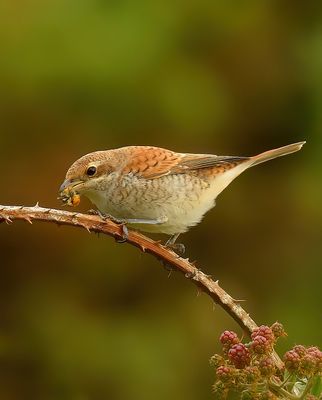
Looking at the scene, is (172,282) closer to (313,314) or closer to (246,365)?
(313,314)

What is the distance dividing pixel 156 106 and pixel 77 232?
3.08 feet

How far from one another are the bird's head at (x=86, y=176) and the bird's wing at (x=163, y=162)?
12 centimetres

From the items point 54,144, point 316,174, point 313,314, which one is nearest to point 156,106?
point 54,144

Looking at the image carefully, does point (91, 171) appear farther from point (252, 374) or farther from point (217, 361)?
point (252, 374)

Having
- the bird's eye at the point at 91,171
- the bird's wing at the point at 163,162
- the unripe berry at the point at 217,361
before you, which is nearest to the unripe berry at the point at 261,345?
the unripe berry at the point at 217,361

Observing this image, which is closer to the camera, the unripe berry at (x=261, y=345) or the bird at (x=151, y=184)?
the unripe berry at (x=261, y=345)

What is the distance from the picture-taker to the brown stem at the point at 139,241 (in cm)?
221

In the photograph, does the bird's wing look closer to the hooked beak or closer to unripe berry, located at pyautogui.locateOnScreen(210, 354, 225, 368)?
the hooked beak

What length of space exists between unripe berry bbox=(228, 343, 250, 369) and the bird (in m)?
1.32

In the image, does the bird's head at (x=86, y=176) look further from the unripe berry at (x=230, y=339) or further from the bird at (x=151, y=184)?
the unripe berry at (x=230, y=339)

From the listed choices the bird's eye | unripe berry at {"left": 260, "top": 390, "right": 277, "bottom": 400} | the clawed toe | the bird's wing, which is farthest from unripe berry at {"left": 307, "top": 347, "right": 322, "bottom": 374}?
the bird's wing

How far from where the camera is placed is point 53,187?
5609 millimetres

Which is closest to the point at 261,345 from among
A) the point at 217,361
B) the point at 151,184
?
the point at 217,361

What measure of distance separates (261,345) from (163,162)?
6.26ft
